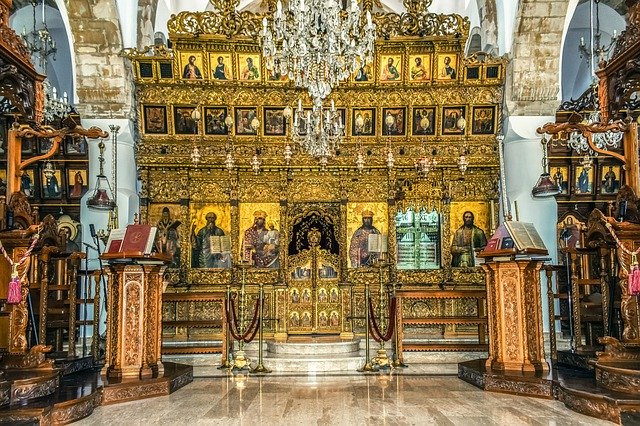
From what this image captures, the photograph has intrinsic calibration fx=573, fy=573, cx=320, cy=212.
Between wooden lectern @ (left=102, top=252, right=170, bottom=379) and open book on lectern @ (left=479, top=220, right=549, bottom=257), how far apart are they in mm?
3397

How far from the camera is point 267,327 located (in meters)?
9.48

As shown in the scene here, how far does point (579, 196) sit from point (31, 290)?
8472 mm

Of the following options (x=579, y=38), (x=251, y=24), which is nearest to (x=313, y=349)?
(x=251, y=24)

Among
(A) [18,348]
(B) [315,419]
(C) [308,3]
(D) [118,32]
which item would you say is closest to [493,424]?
(B) [315,419]

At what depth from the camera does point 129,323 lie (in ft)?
17.5

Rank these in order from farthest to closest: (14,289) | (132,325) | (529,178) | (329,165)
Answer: (329,165) → (529,178) → (132,325) → (14,289)

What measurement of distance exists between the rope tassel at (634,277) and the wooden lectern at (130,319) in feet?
14.0

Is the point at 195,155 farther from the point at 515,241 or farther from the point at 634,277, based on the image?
the point at 634,277

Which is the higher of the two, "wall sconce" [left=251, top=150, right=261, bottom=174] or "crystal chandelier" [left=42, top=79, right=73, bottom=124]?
"crystal chandelier" [left=42, top=79, right=73, bottom=124]

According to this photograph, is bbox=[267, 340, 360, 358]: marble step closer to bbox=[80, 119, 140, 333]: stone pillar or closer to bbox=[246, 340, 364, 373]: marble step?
bbox=[246, 340, 364, 373]: marble step

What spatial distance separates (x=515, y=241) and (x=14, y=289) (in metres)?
4.52

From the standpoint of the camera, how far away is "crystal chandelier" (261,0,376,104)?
609cm

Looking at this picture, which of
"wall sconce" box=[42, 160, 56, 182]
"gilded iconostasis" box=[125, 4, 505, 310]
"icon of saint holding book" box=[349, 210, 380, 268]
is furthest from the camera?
"icon of saint holding book" box=[349, 210, 380, 268]

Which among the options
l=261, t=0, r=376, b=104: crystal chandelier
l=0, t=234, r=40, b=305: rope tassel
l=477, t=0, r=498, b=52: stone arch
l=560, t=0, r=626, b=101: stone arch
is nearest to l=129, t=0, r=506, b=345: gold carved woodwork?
l=477, t=0, r=498, b=52: stone arch
